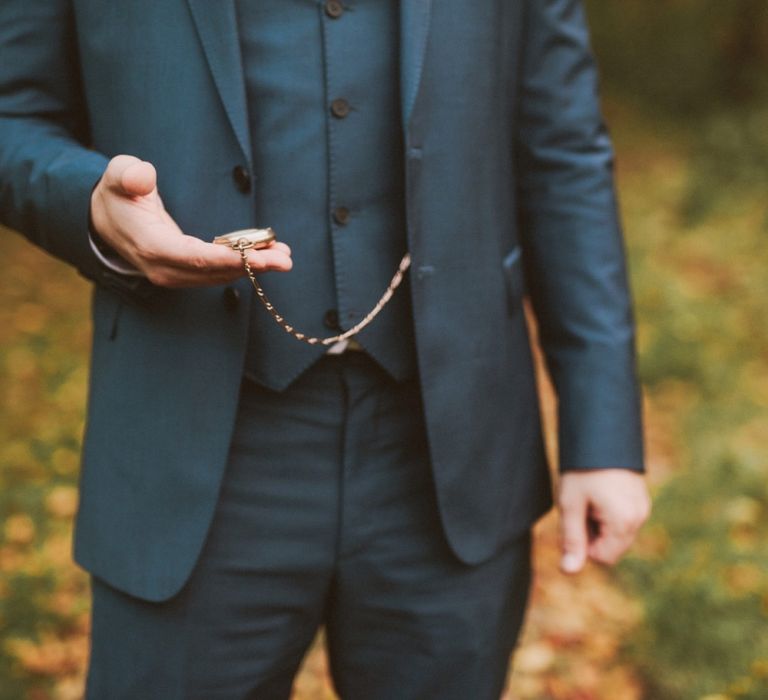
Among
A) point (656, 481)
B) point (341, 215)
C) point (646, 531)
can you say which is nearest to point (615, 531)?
point (341, 215)

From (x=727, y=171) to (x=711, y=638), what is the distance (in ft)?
22.6

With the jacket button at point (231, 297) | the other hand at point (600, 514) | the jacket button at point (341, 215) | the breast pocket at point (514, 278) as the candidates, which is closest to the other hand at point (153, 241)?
the jacket button at point (231, 297)

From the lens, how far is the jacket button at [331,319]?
62.0 inches

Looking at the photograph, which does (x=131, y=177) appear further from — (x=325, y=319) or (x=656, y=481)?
(x=656, y=481)

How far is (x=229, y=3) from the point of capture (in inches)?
55.9

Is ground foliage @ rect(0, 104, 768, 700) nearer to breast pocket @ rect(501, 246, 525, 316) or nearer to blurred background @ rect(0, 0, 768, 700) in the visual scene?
blurred background @ rect(0, 0, 768, 700)

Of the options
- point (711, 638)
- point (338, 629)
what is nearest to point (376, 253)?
point (338, 629)

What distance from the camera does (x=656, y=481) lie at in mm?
4812

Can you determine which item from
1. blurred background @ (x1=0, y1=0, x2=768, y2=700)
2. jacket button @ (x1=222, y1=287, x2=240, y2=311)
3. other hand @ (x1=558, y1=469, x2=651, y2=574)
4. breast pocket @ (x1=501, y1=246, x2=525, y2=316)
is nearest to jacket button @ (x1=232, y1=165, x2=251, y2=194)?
jacket button @ (x1=222, y1=287, x2=240, y2=311)

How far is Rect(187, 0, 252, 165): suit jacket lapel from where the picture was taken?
1.42 m

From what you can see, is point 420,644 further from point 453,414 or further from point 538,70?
point 538,70

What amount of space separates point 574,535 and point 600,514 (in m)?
0.06

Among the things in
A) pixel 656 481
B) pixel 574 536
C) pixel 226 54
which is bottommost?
pixel 656 481

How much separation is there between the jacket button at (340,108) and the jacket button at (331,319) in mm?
303
